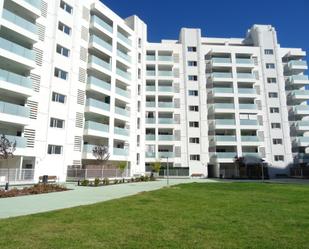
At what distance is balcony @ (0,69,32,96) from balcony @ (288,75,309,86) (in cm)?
5789

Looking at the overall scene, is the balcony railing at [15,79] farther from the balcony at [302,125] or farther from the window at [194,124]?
the balcony at [302,125]

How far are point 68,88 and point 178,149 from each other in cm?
2799

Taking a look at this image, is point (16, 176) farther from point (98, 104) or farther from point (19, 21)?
point (19, 21)

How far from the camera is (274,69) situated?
63.5 meters

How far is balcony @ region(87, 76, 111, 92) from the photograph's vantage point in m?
41.2

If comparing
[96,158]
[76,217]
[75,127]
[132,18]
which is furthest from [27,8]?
[76,217]

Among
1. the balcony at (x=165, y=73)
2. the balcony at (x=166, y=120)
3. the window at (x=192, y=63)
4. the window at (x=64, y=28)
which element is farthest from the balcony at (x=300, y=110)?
the window at (x=64, y=28)

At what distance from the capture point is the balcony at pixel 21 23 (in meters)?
30.8

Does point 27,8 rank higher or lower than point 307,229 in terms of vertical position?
higher

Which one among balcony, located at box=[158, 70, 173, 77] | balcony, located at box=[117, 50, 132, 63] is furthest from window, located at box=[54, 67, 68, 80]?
balcony, located at box=[158, 70, 173, 77]

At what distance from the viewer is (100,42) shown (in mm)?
44156

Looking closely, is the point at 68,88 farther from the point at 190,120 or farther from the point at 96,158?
the point at 190,120

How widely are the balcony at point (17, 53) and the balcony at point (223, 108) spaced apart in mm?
38307

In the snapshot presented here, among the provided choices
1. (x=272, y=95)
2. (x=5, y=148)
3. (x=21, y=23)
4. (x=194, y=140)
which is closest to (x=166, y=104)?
(x=194, y=140)
